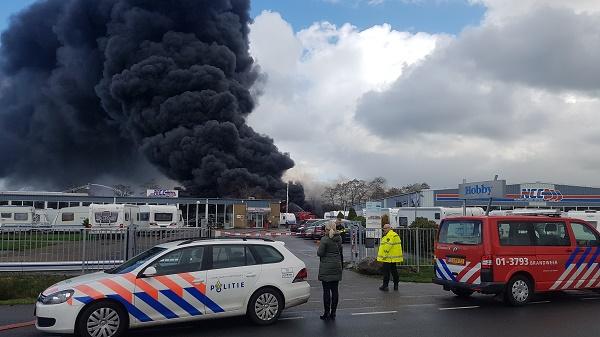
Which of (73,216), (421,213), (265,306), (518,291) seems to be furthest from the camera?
(73,216)

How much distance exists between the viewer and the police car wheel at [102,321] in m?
6.99

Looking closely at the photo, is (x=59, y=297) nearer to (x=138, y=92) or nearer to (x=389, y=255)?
(x=389, y=255)

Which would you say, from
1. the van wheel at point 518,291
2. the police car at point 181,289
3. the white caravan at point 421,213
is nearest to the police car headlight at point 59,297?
the police car at point 181,289

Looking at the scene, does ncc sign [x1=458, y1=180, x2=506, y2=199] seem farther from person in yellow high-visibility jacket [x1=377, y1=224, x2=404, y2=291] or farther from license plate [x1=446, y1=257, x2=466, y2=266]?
license plate [x1=446, y1=257, x2=466, y2=266]

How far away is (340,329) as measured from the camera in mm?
7867

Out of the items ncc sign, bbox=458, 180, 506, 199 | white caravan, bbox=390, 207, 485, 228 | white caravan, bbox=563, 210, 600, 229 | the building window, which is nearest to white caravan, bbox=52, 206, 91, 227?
the building window

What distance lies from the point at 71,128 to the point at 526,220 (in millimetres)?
70750

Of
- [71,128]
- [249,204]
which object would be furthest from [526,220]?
[71,128]

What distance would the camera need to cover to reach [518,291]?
32.1 ft

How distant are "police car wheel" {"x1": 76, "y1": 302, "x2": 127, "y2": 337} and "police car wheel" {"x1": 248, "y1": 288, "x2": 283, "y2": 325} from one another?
1.82m

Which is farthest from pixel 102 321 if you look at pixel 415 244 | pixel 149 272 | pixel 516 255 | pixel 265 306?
pixel 415 244

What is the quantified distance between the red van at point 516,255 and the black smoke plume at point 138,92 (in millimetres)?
48240

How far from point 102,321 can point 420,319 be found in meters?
4.72

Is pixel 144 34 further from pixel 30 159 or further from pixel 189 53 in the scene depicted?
pixel 30 159
